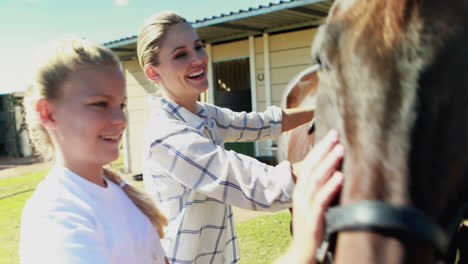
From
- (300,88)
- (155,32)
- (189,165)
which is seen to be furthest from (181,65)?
(300,88)

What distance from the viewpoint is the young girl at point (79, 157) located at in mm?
1065

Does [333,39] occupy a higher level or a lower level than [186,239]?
higher

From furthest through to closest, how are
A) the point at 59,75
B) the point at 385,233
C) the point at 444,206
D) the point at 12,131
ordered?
the point at 12,131, the point at 59,75, the point at 444,206, the point at 385,233

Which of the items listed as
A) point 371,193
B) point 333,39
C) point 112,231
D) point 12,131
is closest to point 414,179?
point 371,193

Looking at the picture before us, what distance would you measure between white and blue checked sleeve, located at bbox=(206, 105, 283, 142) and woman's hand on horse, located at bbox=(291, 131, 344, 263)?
4.36ft

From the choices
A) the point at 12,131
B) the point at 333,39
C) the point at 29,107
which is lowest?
the point at 12,131

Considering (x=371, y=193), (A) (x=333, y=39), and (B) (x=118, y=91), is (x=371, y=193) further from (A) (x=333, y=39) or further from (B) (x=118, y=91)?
(B) (x=118, y=91)

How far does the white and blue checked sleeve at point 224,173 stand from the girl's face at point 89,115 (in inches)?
13.4

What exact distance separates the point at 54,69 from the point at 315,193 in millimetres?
886

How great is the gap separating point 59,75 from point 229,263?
50.5 inches

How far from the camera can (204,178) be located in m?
1.55

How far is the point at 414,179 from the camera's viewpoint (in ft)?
2.53

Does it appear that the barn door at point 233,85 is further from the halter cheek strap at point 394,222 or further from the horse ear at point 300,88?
the halter cheek strap at point 394,222

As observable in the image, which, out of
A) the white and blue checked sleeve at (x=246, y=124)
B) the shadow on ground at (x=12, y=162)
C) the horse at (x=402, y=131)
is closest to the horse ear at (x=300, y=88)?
the white and blue checked sleeve at (x=246, y=124)
